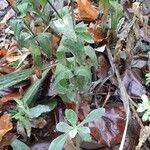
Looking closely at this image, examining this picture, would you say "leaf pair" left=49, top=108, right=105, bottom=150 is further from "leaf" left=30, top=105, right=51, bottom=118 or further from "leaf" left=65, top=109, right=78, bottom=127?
"leaf" left=30, top=105, right=51, bottom=118

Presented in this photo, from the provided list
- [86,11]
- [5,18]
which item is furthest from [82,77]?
[5,18]

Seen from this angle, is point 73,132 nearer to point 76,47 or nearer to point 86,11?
point 76,47

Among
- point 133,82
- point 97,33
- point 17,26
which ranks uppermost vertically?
point 17,26

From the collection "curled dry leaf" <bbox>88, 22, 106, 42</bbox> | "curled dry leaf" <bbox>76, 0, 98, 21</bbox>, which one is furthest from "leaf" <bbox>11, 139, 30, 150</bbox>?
"curled dry leaf" <bbox>76, 0, 98, 21</bbox>

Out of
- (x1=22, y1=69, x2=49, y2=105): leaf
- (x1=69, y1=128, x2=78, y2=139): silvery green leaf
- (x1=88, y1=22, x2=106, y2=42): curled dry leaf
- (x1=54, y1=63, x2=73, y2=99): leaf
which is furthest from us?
(x1=88, y1=22, x2=106, y2=42): curled dry leaf

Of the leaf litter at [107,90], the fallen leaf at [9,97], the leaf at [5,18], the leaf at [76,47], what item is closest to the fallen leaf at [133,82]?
the leaf litter at [107,90]

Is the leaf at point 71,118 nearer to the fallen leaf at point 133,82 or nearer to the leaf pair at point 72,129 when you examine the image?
the leaf pair at point 72,129

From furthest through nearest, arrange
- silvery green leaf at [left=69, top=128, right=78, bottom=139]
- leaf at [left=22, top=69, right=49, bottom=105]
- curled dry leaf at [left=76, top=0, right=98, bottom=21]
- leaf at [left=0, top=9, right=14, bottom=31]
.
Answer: leaf at [left=0, top=9, right=14, bottom=31]
curled dry leaf at [left=76, top=0, right=98, bottom=21]
leaf at [left=22, top=69, right=49, bottom=105]
silvery green leaf at [left=69, top=128, right=78, bottom=139]

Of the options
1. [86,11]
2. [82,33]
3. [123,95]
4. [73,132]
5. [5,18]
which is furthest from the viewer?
[5,18]
